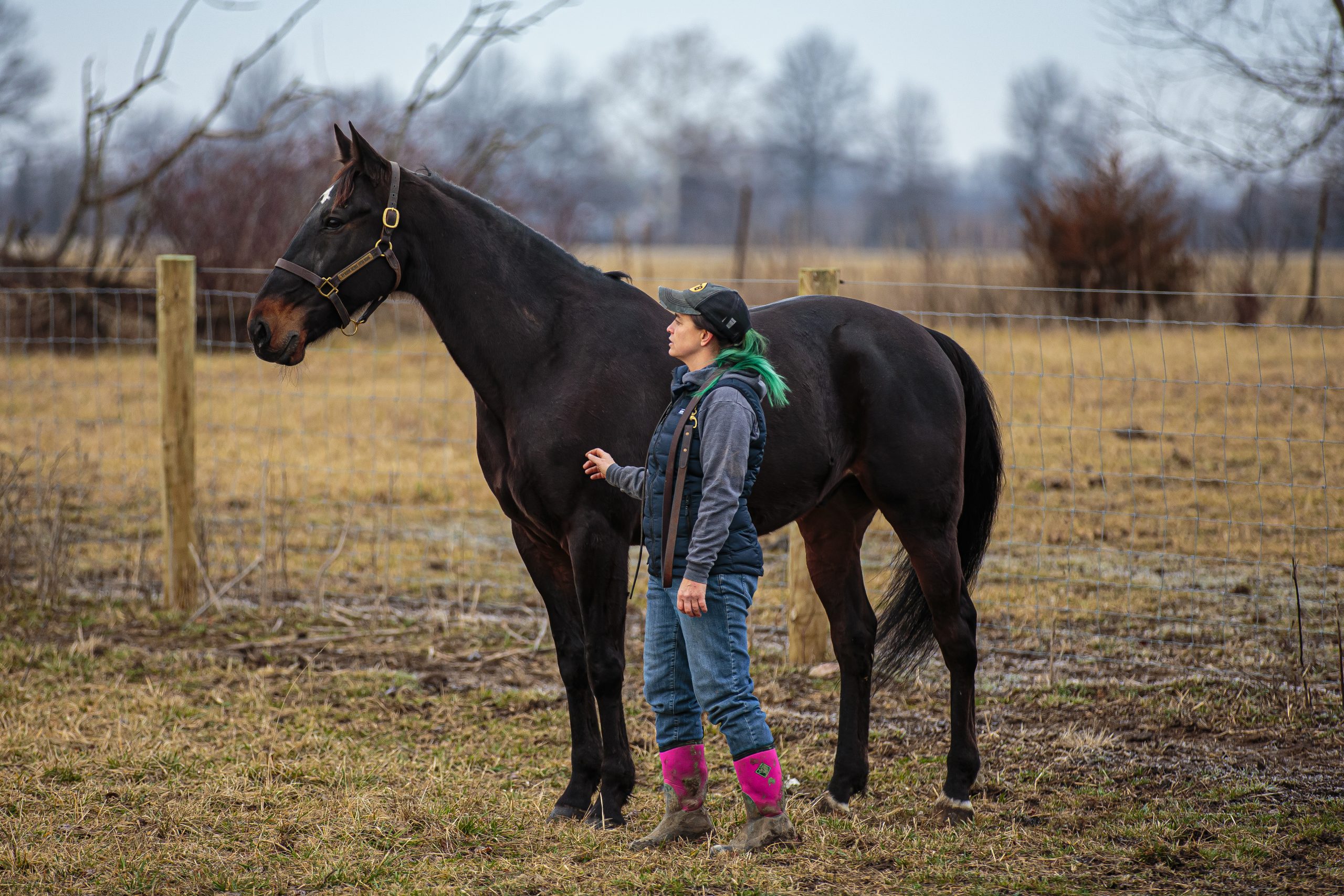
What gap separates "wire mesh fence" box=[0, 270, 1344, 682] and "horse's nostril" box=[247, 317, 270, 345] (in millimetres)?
2322

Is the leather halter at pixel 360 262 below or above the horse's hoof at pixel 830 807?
above

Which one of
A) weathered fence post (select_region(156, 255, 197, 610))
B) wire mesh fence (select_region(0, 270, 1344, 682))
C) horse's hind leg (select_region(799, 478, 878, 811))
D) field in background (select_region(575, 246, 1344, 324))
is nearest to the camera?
horse's hind leg (select_region(799, 478, 878, 811))

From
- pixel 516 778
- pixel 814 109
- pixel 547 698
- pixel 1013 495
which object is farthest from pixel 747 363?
pixel 814 109

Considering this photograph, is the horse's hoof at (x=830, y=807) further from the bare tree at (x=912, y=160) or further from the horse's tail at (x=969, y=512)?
the bare tree at (x=912, y=160)

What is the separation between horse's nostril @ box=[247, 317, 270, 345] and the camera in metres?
3.34

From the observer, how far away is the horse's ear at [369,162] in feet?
10.8

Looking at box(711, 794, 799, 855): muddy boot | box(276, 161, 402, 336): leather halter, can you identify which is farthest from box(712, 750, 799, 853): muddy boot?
box(276, 161, 402, 336): leather halter

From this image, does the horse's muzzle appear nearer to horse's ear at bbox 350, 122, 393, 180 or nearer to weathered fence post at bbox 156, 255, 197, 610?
horse's ear at bbox 350, 122, 393, 180

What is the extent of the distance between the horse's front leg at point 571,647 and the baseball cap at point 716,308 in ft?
3.38

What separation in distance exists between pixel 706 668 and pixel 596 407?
885 millimetres

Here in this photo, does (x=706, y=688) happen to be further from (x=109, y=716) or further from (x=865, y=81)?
(x=865, y=81)

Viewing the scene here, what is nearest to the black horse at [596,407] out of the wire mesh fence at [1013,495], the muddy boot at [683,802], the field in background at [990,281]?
the muddy boot at [683,802]

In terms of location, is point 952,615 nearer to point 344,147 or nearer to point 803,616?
point 803,616

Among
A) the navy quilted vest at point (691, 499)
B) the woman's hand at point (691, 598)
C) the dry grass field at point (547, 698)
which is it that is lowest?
the dry grass field at point (547, 698)
